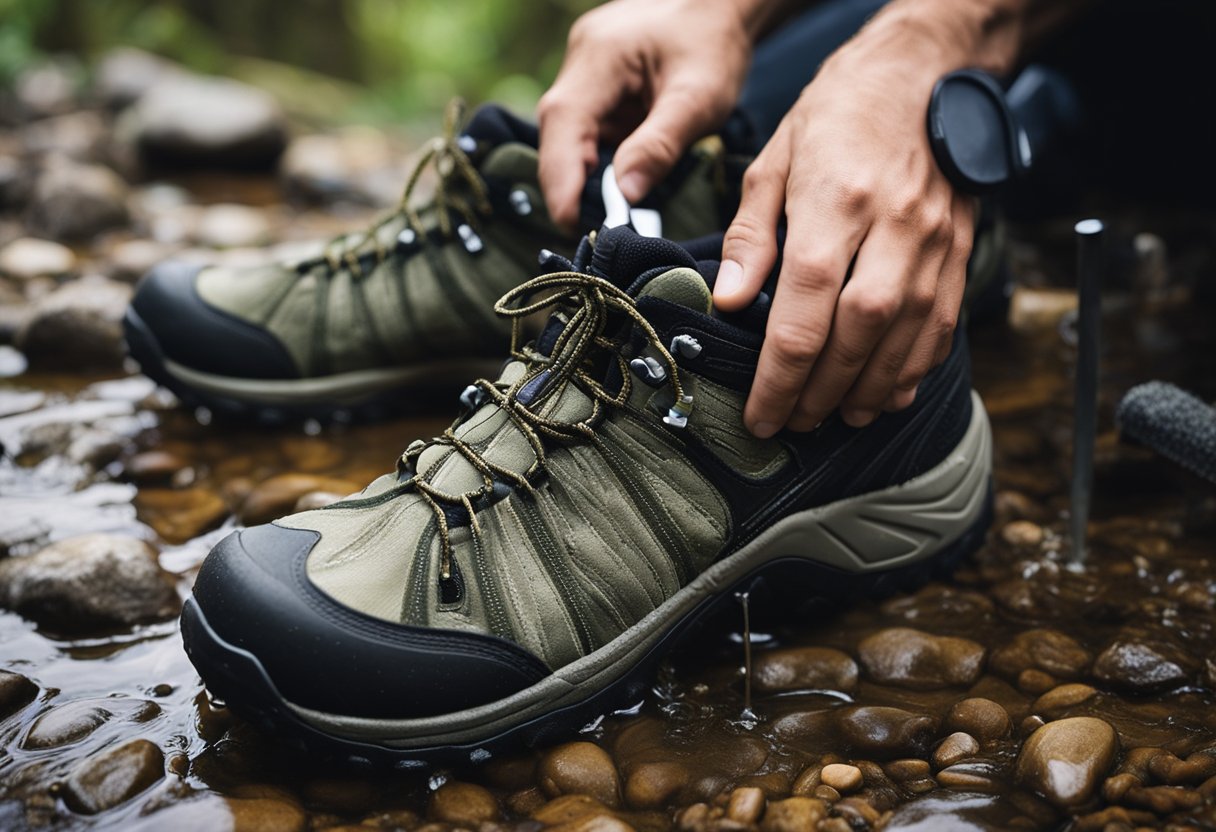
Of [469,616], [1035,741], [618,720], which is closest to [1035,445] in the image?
[1035,741]

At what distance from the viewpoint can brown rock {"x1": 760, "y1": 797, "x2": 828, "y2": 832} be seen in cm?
118

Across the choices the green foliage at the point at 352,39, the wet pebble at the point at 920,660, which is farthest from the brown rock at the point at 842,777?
the green foliage at the point at 352,39

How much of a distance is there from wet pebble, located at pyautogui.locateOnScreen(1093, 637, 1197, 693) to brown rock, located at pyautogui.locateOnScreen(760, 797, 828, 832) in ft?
1.73

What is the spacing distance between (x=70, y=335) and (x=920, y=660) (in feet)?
7.09

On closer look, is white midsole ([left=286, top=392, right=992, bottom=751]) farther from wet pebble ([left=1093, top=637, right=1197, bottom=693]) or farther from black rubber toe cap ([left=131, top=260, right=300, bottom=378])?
black rubber toe cap ([left=131, top=260, right=300, bottom=378])

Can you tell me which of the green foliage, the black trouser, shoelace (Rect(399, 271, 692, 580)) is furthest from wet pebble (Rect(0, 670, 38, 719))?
the green foliage

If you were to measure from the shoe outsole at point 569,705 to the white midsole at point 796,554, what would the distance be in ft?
0.04

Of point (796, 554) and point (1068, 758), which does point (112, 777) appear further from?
point (1068, 758)

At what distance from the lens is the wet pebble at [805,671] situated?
147 centimetres

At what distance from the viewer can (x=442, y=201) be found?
2.14 metres

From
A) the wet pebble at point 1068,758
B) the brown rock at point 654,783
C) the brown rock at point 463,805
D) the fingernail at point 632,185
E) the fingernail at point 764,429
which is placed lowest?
the brown rock at point 463,805

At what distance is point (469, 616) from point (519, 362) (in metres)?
0.40

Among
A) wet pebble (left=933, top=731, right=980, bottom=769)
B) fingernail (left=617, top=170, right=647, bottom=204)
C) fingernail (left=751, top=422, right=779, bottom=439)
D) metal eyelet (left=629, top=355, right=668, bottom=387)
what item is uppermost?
fingernail (left=617, top=170, right=647, bottom=204)

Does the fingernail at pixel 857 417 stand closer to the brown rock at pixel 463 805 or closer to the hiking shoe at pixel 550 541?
the hiking shoe at pixel 550 541
